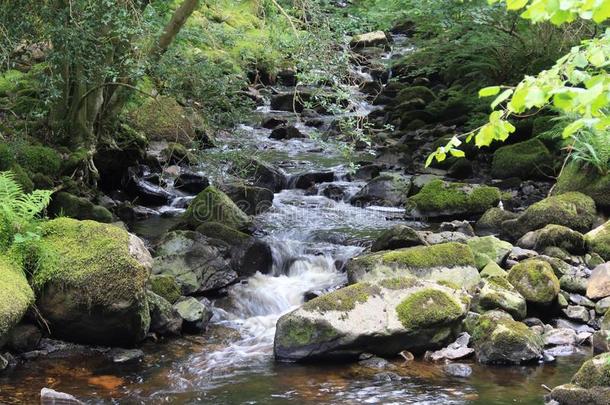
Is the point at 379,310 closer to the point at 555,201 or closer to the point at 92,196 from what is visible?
the point at 555,201

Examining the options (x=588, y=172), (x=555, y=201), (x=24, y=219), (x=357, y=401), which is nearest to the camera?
(x=357, y=401)

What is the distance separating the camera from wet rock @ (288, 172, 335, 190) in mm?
14484

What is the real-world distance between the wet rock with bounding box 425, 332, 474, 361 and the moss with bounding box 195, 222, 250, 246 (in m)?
3.92

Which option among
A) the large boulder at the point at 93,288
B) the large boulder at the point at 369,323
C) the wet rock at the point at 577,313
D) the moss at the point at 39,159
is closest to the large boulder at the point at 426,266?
the large boulder at the point at 369,323

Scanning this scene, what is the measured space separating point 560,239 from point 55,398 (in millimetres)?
6861

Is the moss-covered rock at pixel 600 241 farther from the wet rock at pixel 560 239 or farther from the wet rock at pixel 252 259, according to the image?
the wet rock at pixel 252 259

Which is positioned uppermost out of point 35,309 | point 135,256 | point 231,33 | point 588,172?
point 231,33

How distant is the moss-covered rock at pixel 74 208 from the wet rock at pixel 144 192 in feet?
8.29

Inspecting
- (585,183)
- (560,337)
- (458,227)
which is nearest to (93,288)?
(560,337)

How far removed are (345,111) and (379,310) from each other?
285cm

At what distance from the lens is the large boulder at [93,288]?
6.64 m

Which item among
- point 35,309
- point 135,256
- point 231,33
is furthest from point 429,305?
point 231,33

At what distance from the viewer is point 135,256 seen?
702 cm

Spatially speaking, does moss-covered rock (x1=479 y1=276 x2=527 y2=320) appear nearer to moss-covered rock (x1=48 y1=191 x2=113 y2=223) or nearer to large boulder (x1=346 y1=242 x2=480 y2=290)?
large boulder (x1=346 y1=242 x2=480 y2=290)
